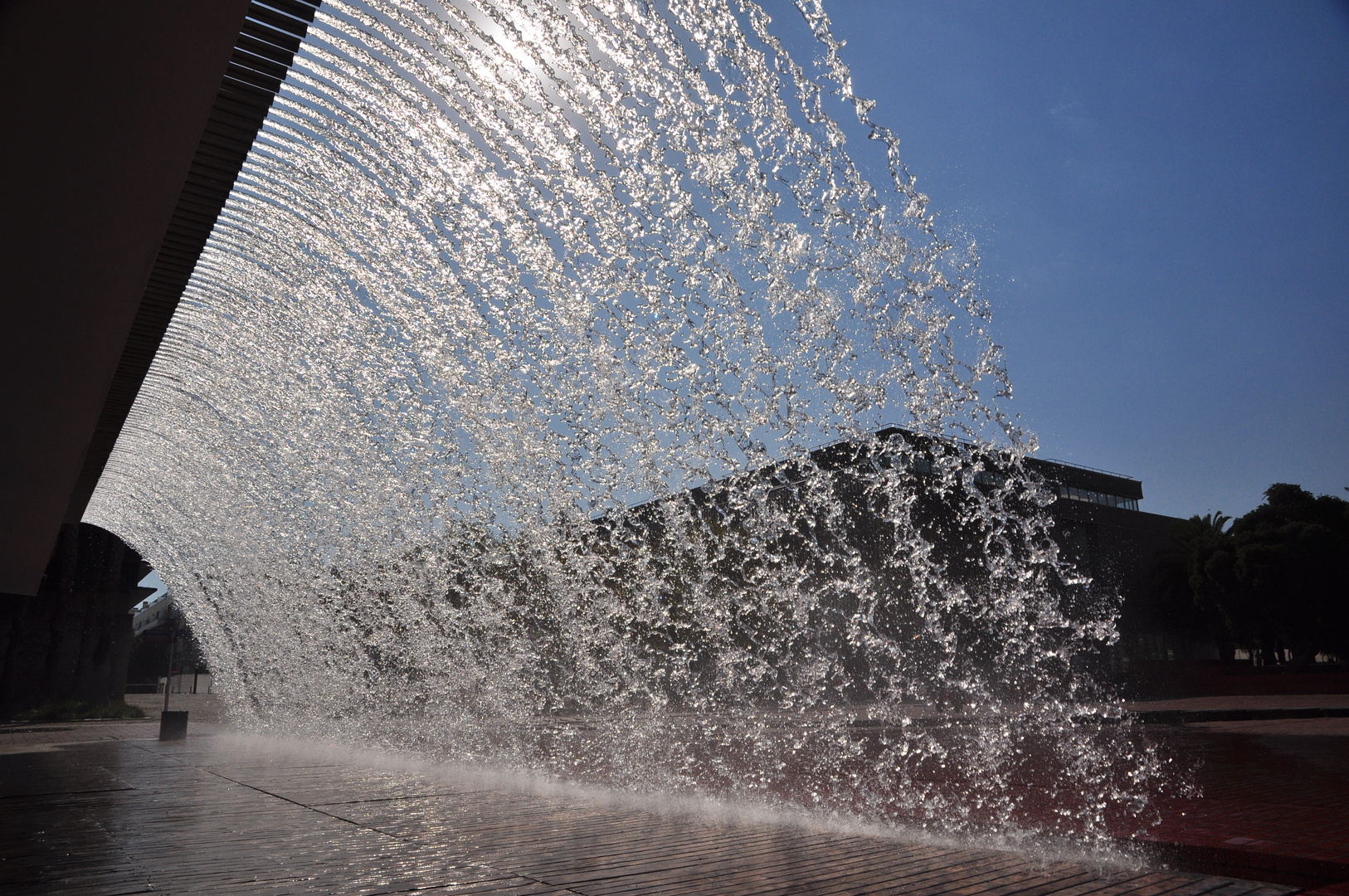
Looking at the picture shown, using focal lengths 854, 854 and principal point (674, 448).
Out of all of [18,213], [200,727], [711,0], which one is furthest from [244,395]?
[200,727]

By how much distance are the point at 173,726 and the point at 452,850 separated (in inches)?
407

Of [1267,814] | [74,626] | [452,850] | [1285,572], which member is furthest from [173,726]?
[1285,572]

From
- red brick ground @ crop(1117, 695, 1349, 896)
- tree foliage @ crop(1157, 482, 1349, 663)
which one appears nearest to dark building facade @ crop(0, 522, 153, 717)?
red brick ground @ crop(1117, 695, 1349, 896)

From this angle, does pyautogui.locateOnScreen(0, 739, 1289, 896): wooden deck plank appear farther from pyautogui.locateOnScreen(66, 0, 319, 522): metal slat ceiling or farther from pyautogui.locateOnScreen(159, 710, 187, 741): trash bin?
pyautogui.locateOnScreen(159, 710, 187, 741): trash bin

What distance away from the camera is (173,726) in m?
12.1

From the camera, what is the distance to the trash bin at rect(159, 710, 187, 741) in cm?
1205

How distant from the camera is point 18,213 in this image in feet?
13.3

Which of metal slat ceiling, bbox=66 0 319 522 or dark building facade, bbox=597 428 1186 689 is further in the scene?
dark building facade, bbox=597 428 1186 689

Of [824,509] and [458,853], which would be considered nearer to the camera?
[458,853]

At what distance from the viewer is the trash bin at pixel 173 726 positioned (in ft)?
39.5

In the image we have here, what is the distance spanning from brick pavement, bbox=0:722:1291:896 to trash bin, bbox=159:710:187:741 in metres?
6.00

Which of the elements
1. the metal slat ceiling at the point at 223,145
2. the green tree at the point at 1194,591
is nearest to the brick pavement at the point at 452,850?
the metal slat ceiling at the point at 223,145

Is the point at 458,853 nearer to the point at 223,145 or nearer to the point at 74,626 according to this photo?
the point at 223,145

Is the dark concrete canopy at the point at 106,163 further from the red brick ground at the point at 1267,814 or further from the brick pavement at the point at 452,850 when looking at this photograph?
the red brick ground at the point at 1267,814
